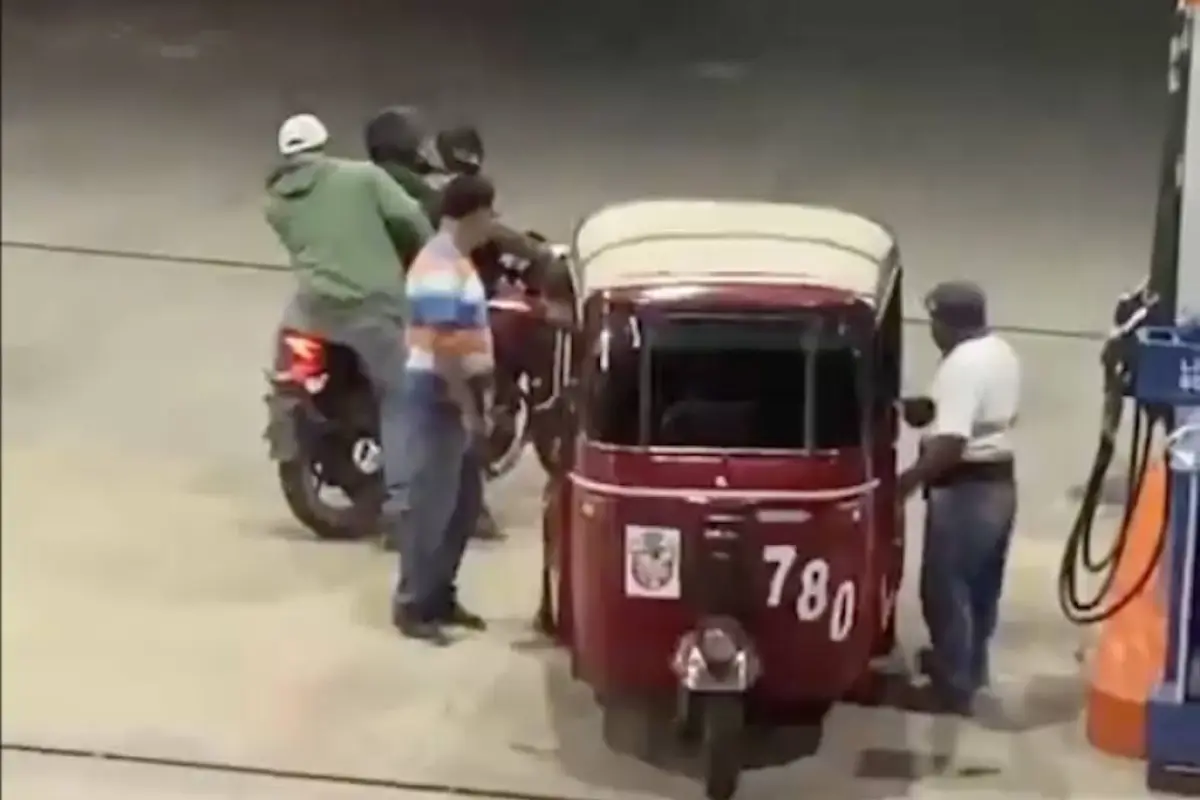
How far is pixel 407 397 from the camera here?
2553 millimetres

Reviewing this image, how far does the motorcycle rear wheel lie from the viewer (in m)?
2.68

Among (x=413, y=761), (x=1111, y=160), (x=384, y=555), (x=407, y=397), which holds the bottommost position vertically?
(x=413, y=761)

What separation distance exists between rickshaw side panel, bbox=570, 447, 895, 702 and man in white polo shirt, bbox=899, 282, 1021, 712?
0.15 meters

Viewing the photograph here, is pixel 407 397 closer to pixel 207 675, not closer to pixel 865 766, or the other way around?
pixel 207 675

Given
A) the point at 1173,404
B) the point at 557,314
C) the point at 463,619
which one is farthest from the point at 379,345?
the point at 1173,404

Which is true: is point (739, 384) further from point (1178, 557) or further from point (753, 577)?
point (1178, 557)

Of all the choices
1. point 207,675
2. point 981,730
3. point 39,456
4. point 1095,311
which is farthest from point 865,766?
point 39,456

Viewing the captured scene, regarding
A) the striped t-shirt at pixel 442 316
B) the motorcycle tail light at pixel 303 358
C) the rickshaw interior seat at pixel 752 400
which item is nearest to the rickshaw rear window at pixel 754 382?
the rickshaw interior seat at pixel 752 400

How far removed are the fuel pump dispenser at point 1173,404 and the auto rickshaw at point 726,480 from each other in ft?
0.87

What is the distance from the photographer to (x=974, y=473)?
2.51 metres

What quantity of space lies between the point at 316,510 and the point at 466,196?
1.43 ft

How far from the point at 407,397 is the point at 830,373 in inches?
19.6

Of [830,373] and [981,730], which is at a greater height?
[830,373]

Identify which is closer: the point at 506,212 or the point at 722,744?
the point at 722,744
